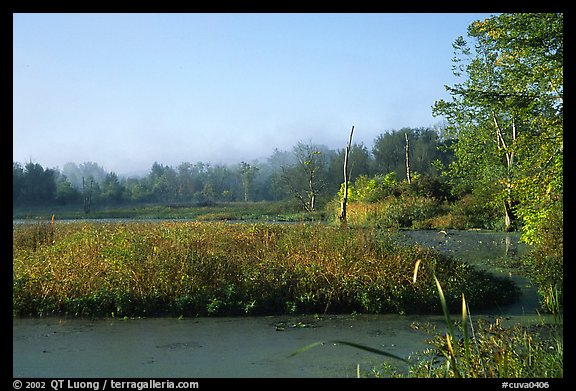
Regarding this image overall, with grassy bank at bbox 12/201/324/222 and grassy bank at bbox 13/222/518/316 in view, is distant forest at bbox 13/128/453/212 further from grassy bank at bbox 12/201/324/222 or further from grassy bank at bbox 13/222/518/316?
grassy bank at bbox 13/222/518/316

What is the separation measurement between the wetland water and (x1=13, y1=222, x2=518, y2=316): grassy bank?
0.29 meters

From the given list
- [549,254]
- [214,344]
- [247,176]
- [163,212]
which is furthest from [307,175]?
[214,344]

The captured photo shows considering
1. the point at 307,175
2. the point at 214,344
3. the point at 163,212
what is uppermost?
the point at 307,175

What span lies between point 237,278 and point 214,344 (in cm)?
220

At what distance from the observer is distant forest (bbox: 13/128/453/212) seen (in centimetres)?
3212

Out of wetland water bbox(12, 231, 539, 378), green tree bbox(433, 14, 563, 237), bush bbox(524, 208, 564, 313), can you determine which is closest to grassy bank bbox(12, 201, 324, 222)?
green tree bbox(433, 14, 563, 237)

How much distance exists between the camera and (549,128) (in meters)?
9.87

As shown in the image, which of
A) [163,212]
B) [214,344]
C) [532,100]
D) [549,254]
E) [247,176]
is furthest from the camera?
[247,176]

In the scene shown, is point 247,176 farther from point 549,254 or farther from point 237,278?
point 549,254

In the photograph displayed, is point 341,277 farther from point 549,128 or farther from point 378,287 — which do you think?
point 549,128

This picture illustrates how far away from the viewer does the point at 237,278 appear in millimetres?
8445

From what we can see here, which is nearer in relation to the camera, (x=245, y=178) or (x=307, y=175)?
(x=307, y=175)

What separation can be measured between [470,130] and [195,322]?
17129 mm
